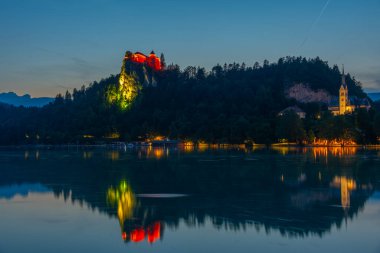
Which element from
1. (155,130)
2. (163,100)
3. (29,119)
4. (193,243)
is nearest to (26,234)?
(193,243)

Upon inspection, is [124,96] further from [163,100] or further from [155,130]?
[155,130]

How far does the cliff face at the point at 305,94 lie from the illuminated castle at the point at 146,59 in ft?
166

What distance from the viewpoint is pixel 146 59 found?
183m

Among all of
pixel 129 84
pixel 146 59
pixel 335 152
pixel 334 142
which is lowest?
pixel 335 152

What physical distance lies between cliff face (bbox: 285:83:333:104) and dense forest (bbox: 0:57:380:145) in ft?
5.71

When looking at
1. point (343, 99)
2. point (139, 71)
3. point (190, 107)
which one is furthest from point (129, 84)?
point (343, 99)

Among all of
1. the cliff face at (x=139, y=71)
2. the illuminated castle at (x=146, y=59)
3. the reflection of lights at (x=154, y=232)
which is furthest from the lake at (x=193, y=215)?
the illuminated castle at (x=146, y=59)

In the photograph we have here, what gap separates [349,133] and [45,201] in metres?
77.5

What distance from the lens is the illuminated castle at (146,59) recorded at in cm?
17625

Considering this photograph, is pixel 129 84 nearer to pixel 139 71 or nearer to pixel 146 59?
pixel 139 71

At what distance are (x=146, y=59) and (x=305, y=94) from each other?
5870 cm

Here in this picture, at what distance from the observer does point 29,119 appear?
611 feet

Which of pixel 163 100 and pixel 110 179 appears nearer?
pixel 110 179

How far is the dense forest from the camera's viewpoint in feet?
411
